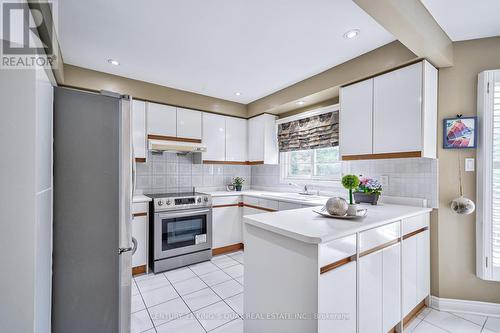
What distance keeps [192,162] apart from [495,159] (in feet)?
11.6

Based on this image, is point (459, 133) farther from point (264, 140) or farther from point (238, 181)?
point (238, 181)

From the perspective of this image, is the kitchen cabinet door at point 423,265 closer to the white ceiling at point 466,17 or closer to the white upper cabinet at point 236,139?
the white ceiling at point 466,17

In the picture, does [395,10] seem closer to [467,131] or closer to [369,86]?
[369,86]

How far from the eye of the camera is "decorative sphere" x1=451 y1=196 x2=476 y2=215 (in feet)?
6.38

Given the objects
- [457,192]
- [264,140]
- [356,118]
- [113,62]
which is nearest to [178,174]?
[264,140]

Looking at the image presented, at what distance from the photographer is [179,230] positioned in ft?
9.76

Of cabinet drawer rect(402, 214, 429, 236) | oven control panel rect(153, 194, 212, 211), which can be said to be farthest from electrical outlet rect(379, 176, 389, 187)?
oven control panel rect(153, 194, 212, 211)

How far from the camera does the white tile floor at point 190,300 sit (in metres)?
1.86

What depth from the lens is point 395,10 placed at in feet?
4.58

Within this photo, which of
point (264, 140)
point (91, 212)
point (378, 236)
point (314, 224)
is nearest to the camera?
point (91, 212)

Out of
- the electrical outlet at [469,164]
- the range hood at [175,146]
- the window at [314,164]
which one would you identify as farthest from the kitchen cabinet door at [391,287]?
the range hood at [175,146]

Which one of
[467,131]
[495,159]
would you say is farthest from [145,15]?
[495,159]

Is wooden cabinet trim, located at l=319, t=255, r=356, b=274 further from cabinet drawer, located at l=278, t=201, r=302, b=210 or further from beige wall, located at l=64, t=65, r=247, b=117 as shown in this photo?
beige wall, located at l=64, t=65, r=247, b=117

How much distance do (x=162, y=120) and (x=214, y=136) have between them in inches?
33.3
